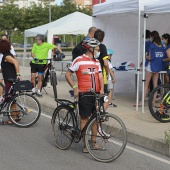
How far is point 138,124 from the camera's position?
856 centimetres

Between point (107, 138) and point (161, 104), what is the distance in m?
2.54

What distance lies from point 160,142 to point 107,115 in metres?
1.19

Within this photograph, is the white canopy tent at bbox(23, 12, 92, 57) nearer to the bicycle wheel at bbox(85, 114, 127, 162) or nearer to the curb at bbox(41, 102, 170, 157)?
the curb at bbox(41, 102, 170, 157)

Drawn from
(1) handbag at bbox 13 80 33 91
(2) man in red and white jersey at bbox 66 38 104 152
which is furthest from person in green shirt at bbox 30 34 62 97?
(2) man in red and white jersey at bbox 66 38 104 152

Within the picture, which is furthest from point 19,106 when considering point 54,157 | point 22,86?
point 54,157

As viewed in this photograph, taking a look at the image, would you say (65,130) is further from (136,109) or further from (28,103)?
(136,109)

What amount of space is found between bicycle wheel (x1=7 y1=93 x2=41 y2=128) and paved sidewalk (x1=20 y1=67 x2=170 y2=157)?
1.80 meters

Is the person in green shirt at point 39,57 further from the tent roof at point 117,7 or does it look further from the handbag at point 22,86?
the handbag at point 22,86

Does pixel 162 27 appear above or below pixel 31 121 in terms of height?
above

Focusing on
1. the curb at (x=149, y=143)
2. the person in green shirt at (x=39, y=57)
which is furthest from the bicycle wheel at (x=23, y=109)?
the person in green shirt at (x=39, y=57)

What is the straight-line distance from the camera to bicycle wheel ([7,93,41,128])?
8.78 meters

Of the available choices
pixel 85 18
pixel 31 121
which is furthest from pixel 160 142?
pixel 85 18

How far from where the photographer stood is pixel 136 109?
1012 cm

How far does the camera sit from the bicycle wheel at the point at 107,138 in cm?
626
